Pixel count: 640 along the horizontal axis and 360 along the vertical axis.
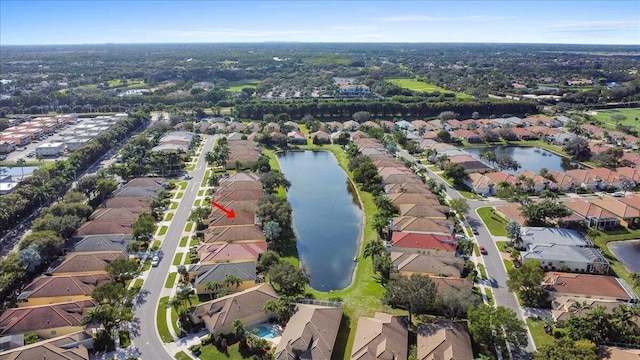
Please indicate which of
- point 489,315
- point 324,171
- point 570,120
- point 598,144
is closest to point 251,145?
point 324,171

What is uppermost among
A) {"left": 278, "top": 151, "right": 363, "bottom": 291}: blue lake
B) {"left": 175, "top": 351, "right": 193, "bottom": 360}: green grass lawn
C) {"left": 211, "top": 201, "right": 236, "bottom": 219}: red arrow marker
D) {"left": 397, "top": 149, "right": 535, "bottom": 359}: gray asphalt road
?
{"left": 211, "top": 201, "right": 236, "bottom": 219}: red arrow marker

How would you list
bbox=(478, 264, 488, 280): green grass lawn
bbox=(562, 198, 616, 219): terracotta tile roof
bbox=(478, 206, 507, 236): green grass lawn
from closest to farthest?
bbox=(478, 264, 488, 280): green grass lawn, bbox=(478, 206, 507, 236): green grass lawn, bbox=(562, 198, 616, 219): terracotta tile roof

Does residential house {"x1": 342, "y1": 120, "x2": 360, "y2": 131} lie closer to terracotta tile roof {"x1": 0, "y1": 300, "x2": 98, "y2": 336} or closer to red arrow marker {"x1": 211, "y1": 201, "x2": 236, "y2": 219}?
red arrow marker {"x1": 211, "y1": 201, "x2": 236, "y2": 219}

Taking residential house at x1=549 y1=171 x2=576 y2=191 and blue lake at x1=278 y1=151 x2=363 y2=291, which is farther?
residential house at x1=549 y1=171 x2=576 y2=191

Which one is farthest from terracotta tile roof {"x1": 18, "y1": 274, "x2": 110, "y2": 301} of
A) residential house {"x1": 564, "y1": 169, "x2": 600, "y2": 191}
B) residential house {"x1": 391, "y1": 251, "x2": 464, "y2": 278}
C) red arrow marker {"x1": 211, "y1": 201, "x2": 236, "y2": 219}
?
residential house {"x1": 564, "y1": 169, "x2": 600, "y2": 191}

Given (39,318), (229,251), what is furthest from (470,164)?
(39,318)

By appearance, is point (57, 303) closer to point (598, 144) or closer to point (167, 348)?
point (167, 348)

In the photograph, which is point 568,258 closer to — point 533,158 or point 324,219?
point 324,219

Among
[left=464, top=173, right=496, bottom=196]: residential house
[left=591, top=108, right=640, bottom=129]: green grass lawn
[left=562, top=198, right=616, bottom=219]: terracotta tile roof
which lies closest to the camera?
[left=562, top=198, right=616, bottom=219]: terracotta tile roof
